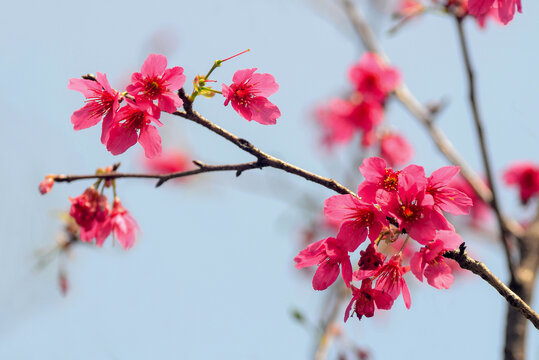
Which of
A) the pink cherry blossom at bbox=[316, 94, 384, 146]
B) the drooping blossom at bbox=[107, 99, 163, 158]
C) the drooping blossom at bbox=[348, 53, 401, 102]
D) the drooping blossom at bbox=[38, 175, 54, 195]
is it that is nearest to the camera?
the drooping blossom at bbox=[107, 99, 163, 158]

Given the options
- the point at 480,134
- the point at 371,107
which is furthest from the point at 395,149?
the point at 480,134

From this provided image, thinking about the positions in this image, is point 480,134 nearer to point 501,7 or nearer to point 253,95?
point 501,7

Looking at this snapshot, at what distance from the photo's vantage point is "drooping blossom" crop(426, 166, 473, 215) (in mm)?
1715

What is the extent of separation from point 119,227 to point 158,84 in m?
0.79

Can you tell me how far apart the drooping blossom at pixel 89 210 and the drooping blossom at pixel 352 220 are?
0.98 metres

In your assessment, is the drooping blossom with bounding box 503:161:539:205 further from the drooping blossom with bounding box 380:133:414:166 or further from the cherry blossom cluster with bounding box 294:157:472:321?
the cherry blossom cluster with bounding box 294:157:472:321

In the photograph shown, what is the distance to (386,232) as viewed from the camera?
168 cm

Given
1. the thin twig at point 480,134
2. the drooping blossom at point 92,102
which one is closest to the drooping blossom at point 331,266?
the drooping blossom at point 92,102

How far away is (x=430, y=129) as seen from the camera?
12.2ft

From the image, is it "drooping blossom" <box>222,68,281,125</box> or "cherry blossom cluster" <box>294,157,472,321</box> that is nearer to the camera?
"cherry blossom cluster" <box>294,157,472,321</box>

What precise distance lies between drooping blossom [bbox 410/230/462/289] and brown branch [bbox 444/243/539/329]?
0.04 meters

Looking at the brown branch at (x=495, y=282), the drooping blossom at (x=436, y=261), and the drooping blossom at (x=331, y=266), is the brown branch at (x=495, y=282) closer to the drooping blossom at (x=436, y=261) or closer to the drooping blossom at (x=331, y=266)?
the drooping blossom at (x=436, y=261)

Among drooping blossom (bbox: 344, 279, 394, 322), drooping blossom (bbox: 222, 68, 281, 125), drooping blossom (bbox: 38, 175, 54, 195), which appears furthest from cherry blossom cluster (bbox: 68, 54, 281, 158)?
drooping blossom (bbox: 344, 279, 394, 322)

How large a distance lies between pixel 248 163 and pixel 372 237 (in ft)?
1.48
